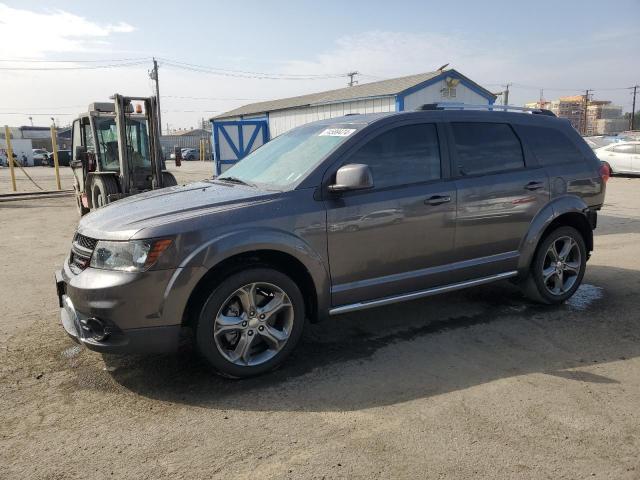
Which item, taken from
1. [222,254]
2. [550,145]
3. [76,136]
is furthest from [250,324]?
[76,136]

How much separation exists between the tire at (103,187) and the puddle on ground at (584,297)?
25.5ft

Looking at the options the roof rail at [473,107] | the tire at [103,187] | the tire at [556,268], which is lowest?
the tire at [556,268]

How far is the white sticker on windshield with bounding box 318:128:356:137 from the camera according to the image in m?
3.98

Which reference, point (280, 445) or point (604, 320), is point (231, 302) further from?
point (604, 320)

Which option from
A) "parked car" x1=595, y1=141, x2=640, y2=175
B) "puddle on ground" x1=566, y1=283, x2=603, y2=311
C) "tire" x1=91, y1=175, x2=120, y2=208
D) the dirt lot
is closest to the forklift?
"tire" x1=91, y1=175, x2=120, y2=208

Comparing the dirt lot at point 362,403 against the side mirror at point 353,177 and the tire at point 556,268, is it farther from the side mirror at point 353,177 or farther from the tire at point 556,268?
the side mirror at point 353,177

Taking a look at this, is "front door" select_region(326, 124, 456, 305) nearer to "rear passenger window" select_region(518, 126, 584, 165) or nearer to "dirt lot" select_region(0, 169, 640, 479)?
"dirt lot" select_region(0, 169, 640, 479)

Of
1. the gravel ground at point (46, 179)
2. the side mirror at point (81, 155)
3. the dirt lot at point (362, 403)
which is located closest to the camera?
the dirt lot at point (362, 403)

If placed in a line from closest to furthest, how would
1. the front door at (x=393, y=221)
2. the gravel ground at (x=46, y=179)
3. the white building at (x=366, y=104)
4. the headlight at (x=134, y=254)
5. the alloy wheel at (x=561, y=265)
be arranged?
1. the headlight at (x=134, y=254)
2. the front door at (x=393, y=221)
3. the alloy wheel at (x=561, y=265)
4. the white building at (x=366, y=104)
5. the gravel ground at (x=46, y=179)

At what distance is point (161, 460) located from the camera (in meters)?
2.64

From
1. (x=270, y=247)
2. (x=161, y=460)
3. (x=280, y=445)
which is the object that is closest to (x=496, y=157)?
(x=270, y=247)

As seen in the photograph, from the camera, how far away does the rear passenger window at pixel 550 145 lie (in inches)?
189

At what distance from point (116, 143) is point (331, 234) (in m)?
8.14

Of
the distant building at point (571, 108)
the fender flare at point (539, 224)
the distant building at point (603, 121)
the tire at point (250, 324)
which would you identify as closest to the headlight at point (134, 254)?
the tire at point (250, 324)
